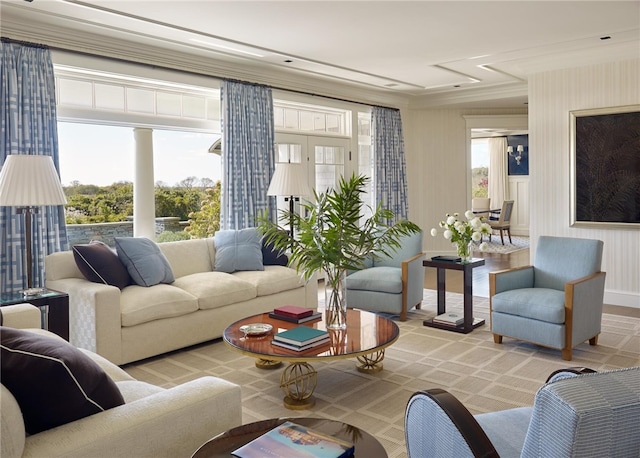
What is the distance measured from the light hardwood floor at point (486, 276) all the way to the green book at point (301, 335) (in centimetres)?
353

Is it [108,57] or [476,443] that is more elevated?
[108,57]

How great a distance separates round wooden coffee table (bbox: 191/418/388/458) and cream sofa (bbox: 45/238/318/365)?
2253 millimetres

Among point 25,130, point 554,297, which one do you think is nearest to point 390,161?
point 554,297

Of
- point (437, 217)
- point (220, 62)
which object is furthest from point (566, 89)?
point (220, 62)

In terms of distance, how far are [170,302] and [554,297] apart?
9.59 feet

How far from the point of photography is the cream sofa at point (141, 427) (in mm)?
1480

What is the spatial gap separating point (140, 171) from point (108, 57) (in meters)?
1.08

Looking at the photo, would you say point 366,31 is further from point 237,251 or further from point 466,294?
point 466,294

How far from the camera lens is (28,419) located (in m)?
1.58

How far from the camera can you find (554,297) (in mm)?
3992

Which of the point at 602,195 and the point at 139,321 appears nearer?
the point at 139,321

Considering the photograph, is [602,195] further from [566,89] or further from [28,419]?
[28,419]

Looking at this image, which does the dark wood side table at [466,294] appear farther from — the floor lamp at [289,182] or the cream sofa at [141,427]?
the cream sofa at [141,427]

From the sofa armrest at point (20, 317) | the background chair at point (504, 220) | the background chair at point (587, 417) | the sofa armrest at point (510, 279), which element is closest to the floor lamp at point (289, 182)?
the sofa armrest at point (510, 279)
